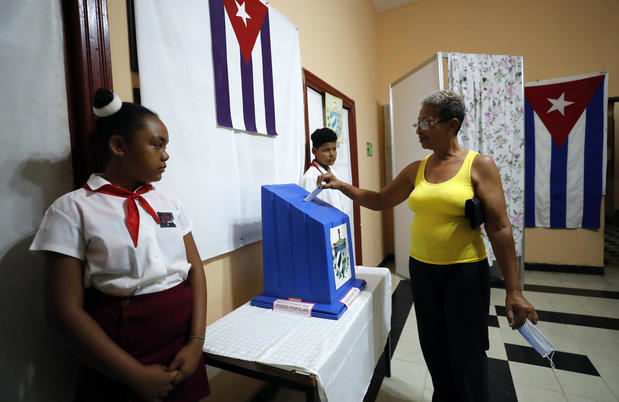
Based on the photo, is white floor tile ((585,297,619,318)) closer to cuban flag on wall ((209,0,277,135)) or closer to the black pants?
the black pants

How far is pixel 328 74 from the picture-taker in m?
2.61

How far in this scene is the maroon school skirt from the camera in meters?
0.74

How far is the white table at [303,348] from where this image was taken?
0.86 metres

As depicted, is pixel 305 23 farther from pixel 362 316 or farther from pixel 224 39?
pixel 362 316

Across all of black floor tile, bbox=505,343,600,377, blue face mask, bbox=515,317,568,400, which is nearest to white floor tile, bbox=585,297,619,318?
black floor tile, bbox=505,343,600,377

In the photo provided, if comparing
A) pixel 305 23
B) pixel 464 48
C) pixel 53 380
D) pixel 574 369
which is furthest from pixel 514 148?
pixel 53 380

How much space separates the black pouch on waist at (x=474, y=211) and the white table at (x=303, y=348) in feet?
1.74

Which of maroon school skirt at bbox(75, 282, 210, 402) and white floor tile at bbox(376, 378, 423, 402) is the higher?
maroon school skirt at bbox(75, 282, 210, 402)

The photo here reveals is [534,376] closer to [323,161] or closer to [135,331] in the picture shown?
[323,161]

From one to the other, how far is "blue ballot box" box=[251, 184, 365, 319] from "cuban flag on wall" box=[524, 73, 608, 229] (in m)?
3.49

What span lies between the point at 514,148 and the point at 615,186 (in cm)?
592

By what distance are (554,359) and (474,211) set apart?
1.59m

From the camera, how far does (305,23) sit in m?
2.20

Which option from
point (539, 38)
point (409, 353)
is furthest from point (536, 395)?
point (539, 38)
